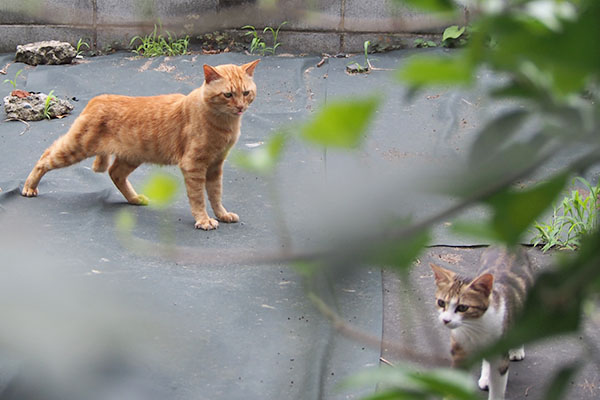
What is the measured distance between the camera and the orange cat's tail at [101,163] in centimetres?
378

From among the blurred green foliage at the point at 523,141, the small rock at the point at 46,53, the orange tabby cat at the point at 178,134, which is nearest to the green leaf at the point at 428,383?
the blurred green foliage at the point at 523,141

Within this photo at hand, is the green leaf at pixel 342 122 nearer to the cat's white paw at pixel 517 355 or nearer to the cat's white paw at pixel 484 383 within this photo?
the cat's white paw at pixel 484 383

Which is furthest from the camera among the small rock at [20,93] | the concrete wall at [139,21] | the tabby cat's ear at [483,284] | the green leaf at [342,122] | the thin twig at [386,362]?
the concrete wall at [139,21]

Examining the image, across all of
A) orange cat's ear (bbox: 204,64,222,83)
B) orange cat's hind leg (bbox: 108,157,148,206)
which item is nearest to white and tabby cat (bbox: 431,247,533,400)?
orange cat's ear (bbox: 204,64,222,83)

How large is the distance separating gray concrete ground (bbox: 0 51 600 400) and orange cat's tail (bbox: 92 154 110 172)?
0.40 feet

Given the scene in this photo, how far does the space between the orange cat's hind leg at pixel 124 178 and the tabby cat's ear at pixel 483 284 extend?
6.49ft

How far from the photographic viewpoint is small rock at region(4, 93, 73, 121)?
15.9 ft

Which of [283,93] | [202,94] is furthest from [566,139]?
[283,93]

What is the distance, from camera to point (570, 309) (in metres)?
0.33

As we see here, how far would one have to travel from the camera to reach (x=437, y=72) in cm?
30

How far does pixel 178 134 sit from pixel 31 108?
184 cm

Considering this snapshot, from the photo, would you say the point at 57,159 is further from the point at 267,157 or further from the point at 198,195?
the point at 267,157

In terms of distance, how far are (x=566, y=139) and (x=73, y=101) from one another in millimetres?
5328

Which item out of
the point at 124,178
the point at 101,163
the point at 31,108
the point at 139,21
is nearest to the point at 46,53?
the point at 139,21
